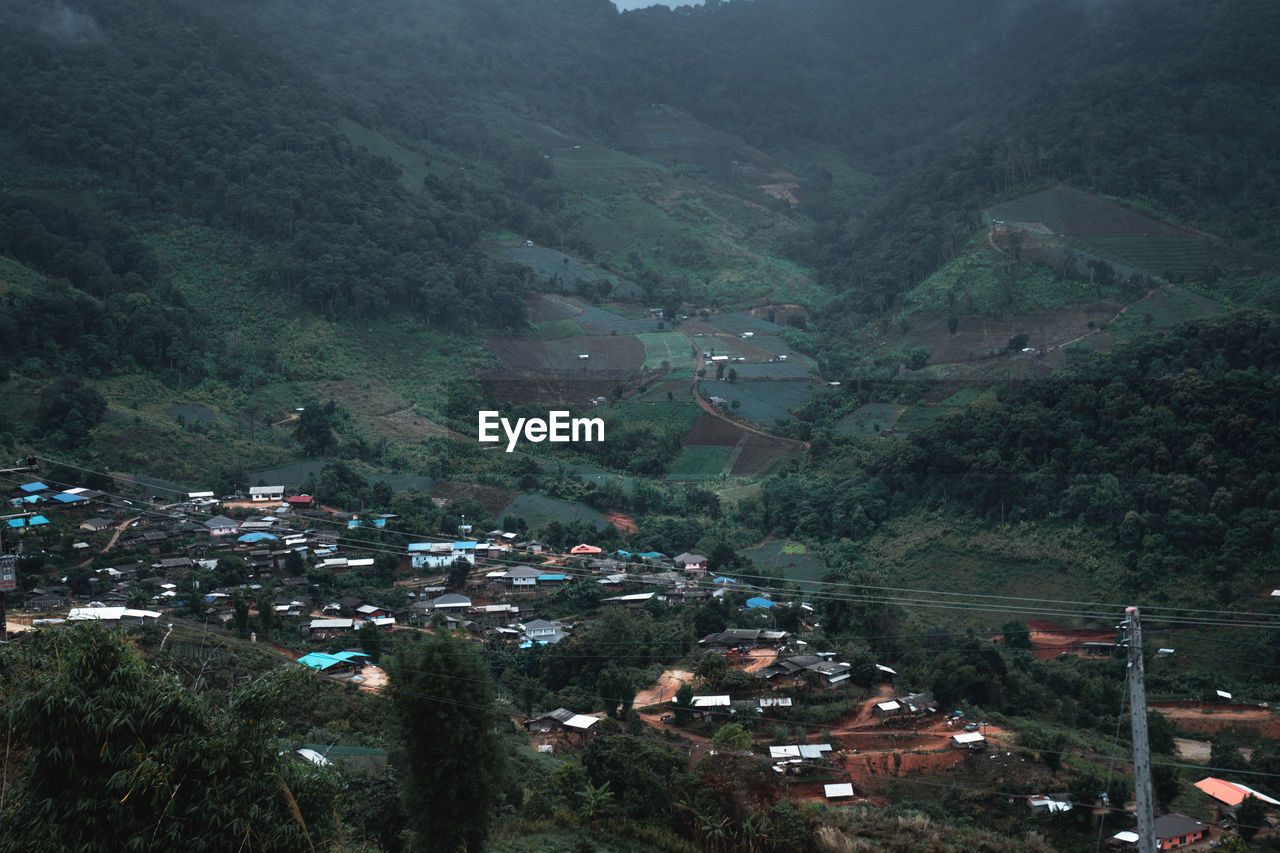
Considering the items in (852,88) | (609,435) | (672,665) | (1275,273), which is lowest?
(672,665)

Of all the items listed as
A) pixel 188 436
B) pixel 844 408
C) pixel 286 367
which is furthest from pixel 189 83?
pixel 844 408

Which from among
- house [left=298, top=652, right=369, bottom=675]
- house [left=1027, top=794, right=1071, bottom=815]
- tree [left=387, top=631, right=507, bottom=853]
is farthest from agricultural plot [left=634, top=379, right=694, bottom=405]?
tree [left=387, top=631, right=507, bottom=853]

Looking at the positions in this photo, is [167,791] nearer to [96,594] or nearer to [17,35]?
[96,594]

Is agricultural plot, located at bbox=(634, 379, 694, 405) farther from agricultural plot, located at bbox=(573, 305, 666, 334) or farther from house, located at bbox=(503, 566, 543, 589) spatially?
house, located at bbox=(503, 566, 543, 589)

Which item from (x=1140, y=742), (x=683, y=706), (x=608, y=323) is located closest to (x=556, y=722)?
(x=683, y=706)

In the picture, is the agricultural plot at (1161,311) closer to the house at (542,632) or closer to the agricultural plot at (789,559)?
the agricultural plot at (789,559)

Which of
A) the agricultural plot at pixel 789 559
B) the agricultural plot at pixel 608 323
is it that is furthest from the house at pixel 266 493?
the agricultural plot at pixel 608 323

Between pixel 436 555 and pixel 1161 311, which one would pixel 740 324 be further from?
pixel 436 555
